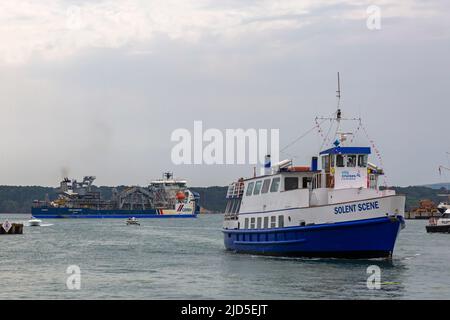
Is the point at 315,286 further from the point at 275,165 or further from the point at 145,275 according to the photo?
the point at 275,165

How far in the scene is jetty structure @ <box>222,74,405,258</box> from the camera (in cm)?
4550

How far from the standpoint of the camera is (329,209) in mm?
46094

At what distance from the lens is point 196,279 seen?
42094 mm

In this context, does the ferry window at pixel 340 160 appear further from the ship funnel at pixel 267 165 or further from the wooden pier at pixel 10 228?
the wooden pier at pixel 10 228

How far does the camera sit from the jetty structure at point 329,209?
1791 inches

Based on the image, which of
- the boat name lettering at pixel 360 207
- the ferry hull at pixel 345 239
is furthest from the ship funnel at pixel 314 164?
the boat name lettering at pixel 360 207

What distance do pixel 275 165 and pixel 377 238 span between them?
29.7 feet

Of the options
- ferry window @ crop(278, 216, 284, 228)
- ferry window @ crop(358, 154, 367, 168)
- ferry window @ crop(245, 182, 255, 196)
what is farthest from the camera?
ferry window @ crop(245, 182, 255, 196)

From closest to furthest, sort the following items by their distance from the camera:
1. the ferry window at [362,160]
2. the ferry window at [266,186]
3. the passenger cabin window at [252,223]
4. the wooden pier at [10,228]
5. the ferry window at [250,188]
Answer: the ferry window at [362,160] → the ferry window at [266,186] → the passenger cabin window at [252,223] → the ferry window at [250,188] → the wooden pier at [10,228]

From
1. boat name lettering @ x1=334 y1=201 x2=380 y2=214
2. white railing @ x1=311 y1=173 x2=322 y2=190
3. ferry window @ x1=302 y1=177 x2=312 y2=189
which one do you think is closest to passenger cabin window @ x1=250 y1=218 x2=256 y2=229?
ferry window @ x1=302 y1=177 x2=312 y2=189
